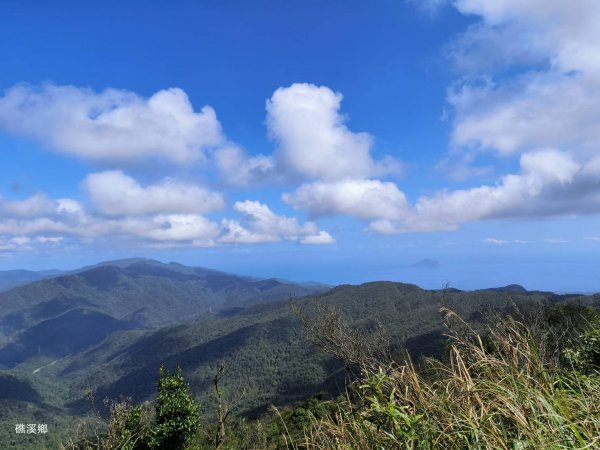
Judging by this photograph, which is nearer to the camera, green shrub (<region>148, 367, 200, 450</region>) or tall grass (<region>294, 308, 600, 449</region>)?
tall grass (<region>294, 308, 600, 449</region>)

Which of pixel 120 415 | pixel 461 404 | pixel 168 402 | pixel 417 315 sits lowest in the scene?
pixel 417 315

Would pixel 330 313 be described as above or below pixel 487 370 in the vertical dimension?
below

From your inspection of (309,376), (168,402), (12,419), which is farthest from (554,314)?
(12,419)

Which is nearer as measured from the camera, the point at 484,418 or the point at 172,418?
the point at 484,418

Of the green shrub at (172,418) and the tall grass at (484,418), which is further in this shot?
the green shrub at (172,418)

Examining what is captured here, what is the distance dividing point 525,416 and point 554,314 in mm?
54195

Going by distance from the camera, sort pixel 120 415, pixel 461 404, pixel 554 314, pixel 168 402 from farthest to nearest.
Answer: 1. pixel 554 314
2. pixel 168 402
3. pixel 120 415
4. pixel 461 404

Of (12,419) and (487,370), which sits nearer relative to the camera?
Result: (487,370)

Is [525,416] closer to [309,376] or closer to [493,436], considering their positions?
[493,436]

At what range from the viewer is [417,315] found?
195 m

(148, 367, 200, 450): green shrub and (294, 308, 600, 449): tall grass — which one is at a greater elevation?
(294, 308, 600, 449): tall grass

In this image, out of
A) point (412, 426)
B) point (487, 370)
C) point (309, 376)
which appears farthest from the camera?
point (309, 376)

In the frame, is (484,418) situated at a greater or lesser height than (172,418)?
greater

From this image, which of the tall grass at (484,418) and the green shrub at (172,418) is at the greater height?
the tall grass at (484,418)
